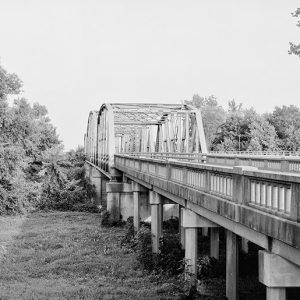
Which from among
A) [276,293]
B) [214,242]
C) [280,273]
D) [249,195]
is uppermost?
[249,195]

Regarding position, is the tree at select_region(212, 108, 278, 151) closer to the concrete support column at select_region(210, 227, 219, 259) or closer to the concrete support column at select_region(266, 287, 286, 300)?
the concrete support column at select_region(210, 227, 219, 259)

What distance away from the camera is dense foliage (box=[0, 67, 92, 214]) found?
3934 cm

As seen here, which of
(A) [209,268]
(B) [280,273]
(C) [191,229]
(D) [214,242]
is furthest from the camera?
(D) [214,242]

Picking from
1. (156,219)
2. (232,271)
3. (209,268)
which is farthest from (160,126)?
(232,271)

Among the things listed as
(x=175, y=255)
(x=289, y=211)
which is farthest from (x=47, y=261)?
(x=289, y=211)

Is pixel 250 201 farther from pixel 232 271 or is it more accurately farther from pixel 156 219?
pixel 156 219

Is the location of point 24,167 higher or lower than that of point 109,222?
higher

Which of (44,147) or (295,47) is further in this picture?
(44,147)

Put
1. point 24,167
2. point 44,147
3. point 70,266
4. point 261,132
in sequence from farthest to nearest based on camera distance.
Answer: point 261,132
point 44,147
point 24,167
point 70,266

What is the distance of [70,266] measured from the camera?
69.6ft

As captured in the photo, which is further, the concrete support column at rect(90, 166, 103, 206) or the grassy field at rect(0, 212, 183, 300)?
the concrete support column at rect(90, 166, 103, 206)

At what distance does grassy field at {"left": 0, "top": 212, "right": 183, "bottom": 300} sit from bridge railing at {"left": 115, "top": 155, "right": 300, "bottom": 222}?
351 centimetres

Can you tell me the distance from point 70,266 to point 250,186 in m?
13.2

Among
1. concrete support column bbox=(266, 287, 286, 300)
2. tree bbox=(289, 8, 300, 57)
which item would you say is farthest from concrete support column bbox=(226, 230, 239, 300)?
tree bbox=(289, 8, 300, 57)
